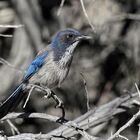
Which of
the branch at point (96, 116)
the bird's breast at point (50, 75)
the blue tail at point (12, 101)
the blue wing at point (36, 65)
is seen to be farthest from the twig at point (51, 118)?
the blue wing at point (36, 65)

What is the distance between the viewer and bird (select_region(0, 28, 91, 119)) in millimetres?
6730

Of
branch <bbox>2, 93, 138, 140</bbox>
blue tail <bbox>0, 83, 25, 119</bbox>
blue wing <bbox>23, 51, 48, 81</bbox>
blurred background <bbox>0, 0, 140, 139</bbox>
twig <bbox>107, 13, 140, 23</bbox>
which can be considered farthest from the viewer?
blurred background <bbox>0, 0, 140, 139</bbox>

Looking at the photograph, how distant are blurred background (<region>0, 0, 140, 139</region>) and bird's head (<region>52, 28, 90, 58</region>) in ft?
7.96

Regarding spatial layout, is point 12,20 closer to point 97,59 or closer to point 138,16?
point 97,59

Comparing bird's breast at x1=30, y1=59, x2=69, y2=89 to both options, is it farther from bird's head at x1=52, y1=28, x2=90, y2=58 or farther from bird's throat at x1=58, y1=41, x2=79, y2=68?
bird's head at x1=52, y1=28, x2=90, y2=58

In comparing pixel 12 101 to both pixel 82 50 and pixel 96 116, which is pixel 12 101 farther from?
pixel 82 50

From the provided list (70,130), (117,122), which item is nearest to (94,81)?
(117,122)

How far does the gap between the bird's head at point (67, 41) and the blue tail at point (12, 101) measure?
0.69m

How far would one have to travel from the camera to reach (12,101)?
21.3ft

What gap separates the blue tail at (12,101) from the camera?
6127 mm

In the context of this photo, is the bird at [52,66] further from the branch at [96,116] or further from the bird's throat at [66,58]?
the branch at [96,116]

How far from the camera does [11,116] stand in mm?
5750

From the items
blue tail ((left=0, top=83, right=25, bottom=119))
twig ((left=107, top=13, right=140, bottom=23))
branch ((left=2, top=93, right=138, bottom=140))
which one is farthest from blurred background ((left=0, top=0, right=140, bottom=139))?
blue tail ((left=0, top=83, right=25, bottom=119))

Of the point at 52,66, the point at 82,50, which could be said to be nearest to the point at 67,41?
the point at 52,66
